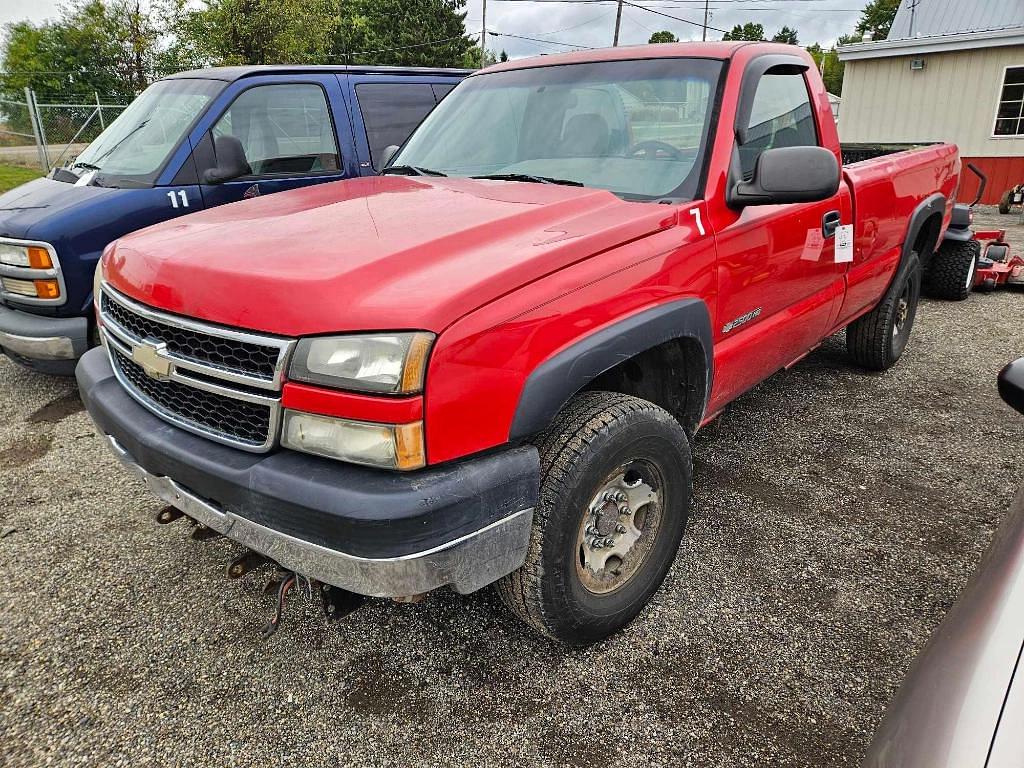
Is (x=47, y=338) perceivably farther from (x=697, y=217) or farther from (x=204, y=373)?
(x=697, y=217)

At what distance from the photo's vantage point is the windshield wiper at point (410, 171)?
319 cm

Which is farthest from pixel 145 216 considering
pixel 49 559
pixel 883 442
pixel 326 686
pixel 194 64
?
pixel 194 64

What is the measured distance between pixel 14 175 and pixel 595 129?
16.0 metres

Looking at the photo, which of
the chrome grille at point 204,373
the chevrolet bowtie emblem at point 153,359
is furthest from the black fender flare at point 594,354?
the chevrolet bowtie emblem at point 153,359

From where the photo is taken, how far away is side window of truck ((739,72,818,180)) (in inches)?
114

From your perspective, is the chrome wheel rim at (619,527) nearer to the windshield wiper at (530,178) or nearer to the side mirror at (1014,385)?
the side mirror at (1014,385)

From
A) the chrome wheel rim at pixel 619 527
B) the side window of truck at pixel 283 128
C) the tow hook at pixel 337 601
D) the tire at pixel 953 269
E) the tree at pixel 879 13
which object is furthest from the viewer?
the tree at pixel 879 13

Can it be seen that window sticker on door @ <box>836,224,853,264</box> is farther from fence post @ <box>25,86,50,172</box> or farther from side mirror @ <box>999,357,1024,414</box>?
fence post @ <box>25,86,50,172</box>

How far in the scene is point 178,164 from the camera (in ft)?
14.9

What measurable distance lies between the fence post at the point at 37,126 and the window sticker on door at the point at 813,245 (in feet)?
49.3

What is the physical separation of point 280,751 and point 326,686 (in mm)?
256

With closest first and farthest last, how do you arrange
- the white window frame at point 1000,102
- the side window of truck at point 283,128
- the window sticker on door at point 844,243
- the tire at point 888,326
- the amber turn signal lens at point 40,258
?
1. the window sticker on door at point 844,243
2. the amber turn signal lens at point 40,258
3. the tire at point 888,326
4. the side window of truck at point 283,128
5. the white window frame at point 1000,102

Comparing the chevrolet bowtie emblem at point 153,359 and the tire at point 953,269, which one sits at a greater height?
the chevrolet bowtie emblem at point 153,359

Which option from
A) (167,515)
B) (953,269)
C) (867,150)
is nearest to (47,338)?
(167,515)
